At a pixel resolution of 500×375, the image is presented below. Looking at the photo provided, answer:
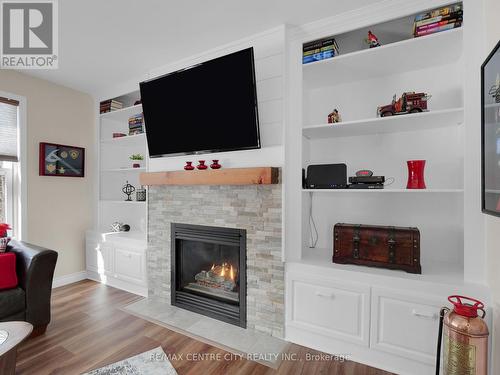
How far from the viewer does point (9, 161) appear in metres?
2.87

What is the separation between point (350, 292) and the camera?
1.86 meters

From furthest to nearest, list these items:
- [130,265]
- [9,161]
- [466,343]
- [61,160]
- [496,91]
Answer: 1. [61,160]
2. [130,265]
3. [9,161]
4. [466,343]
5. [496,91]

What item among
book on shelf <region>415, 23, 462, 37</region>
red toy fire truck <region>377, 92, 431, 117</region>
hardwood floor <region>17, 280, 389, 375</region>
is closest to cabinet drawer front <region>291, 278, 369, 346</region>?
hardwood floor <region>17, 280, 389, 375</region>

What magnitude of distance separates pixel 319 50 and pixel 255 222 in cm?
146

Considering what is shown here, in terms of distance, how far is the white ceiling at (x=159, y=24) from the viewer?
6.13 ft

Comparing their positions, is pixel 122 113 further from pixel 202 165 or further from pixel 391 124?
pixel 391 124

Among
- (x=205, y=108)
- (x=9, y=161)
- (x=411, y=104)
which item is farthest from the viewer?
(x=9, y=161)

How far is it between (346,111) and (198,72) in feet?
4.39

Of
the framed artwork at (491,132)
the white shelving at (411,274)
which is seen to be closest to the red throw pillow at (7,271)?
the white shelving at (411,274)

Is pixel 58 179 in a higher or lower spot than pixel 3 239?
higher

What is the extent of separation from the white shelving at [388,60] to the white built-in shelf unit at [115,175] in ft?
7.84

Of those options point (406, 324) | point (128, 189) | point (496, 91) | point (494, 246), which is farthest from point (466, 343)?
point (128, 189)

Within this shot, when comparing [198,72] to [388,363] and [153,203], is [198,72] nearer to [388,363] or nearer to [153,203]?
[153,203]

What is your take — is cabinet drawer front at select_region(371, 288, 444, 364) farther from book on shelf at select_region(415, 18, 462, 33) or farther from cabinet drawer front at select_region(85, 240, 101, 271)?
cabinet drawer front at select_region(85, 240, 101, 271)
